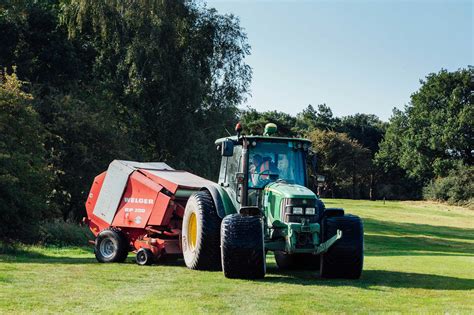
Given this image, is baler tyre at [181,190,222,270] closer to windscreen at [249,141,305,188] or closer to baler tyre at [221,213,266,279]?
windscreen at [249,141,305,188]

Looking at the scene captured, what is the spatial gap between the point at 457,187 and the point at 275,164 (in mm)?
58977

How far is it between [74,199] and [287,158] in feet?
54.8

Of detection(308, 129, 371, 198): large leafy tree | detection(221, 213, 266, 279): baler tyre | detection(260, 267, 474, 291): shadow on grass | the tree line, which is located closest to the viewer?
detection(221, 213, 266, 279): baler tyre

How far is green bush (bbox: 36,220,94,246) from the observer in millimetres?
23547

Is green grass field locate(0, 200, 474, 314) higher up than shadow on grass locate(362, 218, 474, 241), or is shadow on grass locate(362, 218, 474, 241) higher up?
green grass field locate(0, 200, 474, 314)

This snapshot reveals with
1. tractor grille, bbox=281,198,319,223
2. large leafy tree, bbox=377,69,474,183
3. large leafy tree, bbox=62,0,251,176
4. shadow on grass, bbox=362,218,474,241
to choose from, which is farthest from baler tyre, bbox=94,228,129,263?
large leafy tree, bbox=377,69,474,183

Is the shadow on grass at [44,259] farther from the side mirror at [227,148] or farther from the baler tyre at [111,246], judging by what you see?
the side mirror at [227,148]

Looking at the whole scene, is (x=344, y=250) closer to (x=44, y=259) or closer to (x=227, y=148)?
(x=227, y=148)

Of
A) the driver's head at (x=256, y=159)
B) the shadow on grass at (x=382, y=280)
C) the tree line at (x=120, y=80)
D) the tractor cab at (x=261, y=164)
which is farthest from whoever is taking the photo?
the tree line at (x=120, y=80)

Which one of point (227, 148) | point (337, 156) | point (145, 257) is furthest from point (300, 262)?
point (337, 156)

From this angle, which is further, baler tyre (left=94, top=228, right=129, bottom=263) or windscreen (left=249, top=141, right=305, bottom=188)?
baler tyre (left=94, top=228, right=129, bottom=263)

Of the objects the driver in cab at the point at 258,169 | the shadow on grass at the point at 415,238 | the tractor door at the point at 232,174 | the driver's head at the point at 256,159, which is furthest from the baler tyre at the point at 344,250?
the shadow on grass at the point at 415,238

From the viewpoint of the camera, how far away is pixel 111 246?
15891mm

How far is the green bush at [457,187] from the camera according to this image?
66750mm
